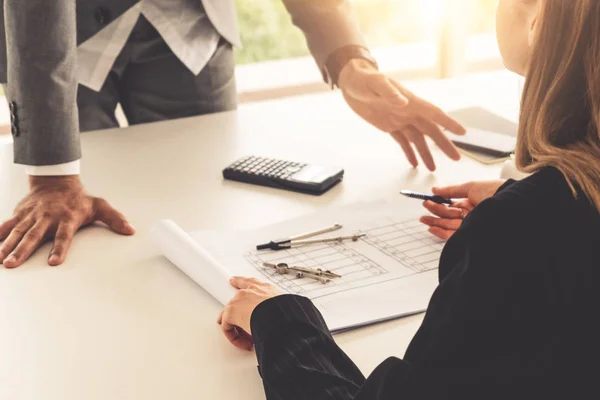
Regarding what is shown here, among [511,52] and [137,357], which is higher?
[511,52]

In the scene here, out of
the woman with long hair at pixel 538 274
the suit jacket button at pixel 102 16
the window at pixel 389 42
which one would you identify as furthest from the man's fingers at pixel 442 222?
the window at pixel 389 42

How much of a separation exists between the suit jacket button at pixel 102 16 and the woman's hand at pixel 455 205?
0.80 meters

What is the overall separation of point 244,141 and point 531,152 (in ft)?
3.04

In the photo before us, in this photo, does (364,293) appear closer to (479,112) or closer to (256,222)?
(256,222)

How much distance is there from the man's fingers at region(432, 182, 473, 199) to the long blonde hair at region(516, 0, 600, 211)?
1.59 ft

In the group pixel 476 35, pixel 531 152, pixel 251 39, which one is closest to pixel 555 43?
pixel 531 152

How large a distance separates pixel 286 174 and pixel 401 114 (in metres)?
0.28

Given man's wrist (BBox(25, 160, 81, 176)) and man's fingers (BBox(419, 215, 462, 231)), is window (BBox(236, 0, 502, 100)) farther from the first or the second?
man's fingers (BBox(419, 215, 462, 231))

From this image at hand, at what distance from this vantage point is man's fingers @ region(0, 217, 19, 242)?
1.18 metres

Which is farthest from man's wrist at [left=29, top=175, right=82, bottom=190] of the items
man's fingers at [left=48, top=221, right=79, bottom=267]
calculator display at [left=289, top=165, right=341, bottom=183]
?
calculator display at [left=289, top=165, right=341, bottom=183]

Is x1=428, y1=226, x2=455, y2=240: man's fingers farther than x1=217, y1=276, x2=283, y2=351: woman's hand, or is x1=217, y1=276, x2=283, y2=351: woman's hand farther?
x1=428, y1=226, x2=455, y2=240: man's fingers

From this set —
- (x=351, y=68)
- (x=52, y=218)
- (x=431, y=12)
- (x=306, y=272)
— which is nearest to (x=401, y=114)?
(x=351, y=68)

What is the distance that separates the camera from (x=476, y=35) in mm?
4168

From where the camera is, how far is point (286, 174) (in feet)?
4.39
